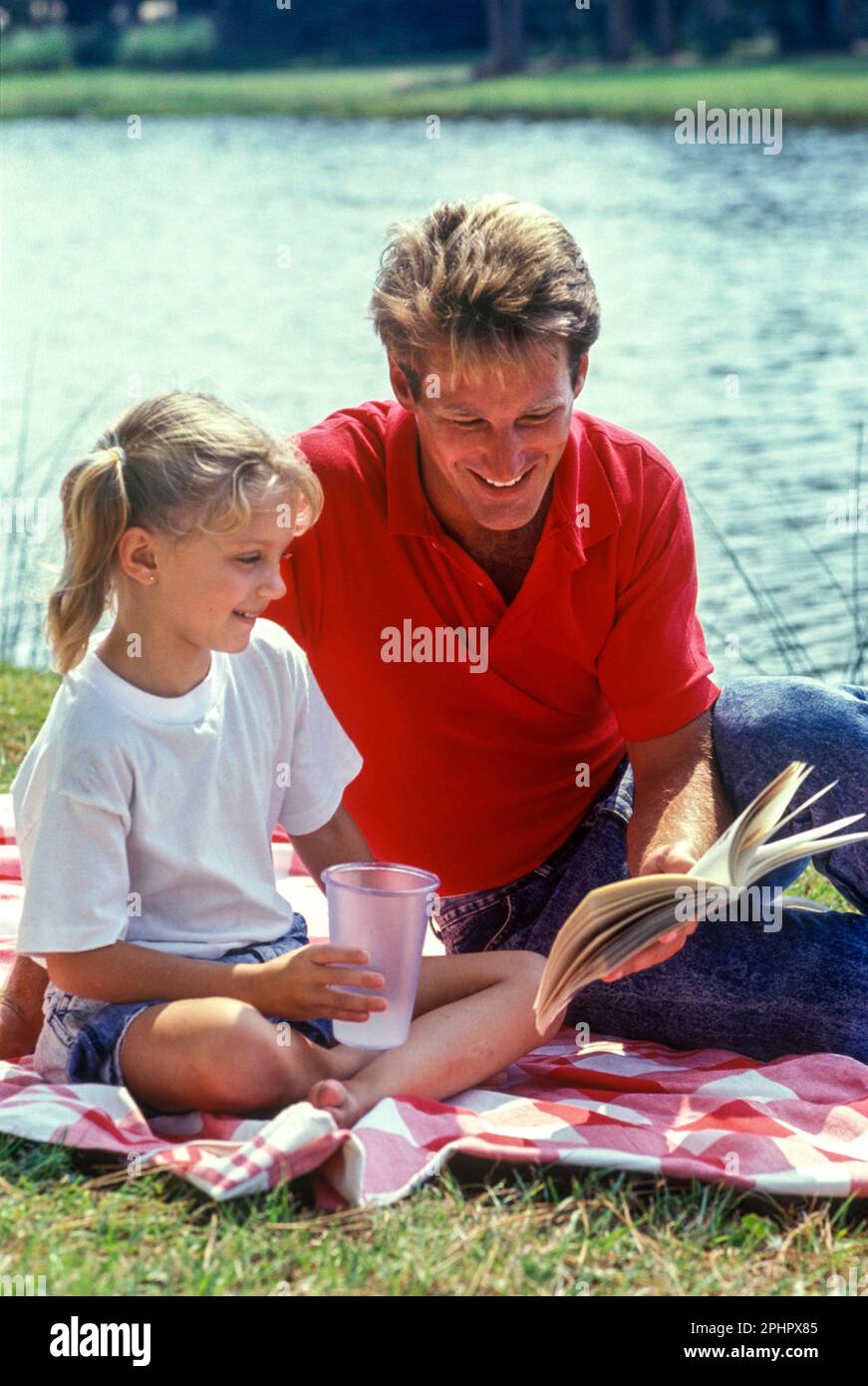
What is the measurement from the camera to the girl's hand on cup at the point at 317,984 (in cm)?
223

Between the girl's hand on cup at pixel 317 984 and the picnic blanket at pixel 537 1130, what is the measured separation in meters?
0.12

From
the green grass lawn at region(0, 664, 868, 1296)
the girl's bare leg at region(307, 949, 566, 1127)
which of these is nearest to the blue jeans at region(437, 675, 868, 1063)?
the girl's bare leg at region(307, 949, 566, 1127)

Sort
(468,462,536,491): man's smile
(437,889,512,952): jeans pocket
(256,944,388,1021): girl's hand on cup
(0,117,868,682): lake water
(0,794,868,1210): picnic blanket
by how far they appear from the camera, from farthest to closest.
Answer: (0,117,868,682): lake water
(437,889,512,952): jeans pocket
(468,462,536,491): man's smile
(256,944,388,1021): girl's hand on cup
(0,794,868,1210): picnic blanket

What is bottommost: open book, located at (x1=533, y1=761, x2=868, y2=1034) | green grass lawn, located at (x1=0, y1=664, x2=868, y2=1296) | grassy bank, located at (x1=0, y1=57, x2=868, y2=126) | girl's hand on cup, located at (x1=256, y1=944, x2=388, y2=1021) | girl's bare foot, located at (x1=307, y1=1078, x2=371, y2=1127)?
green grass lawn, located at (x1=0, y1=664, x2=868, y2=1296)

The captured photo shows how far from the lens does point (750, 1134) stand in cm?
233

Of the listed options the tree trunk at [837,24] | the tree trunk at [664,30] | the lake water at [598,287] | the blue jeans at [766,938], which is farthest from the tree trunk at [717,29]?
the blue jeans at [766,938]

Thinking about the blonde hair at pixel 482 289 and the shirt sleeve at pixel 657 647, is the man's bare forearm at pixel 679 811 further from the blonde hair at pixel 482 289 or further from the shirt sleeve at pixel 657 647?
the blonde hair at pixel 482 289

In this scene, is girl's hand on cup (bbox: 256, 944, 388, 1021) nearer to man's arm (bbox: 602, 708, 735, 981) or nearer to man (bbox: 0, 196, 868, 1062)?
man's arm (bbox: 602, 708, 735, 981)

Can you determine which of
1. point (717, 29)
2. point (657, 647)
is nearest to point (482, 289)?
point (657, 647)

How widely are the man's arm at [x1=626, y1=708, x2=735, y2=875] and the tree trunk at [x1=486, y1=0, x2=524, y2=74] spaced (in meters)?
33.3

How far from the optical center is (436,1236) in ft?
6.73

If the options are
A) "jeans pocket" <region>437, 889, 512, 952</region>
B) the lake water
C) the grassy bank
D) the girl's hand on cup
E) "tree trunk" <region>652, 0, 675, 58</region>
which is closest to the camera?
the girl's hand on cup

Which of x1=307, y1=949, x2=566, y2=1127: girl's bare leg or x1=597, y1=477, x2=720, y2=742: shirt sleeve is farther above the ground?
x1=597, y1=477, x2=720, y2=742: shirt sleeve

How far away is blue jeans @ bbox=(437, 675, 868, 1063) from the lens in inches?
105
